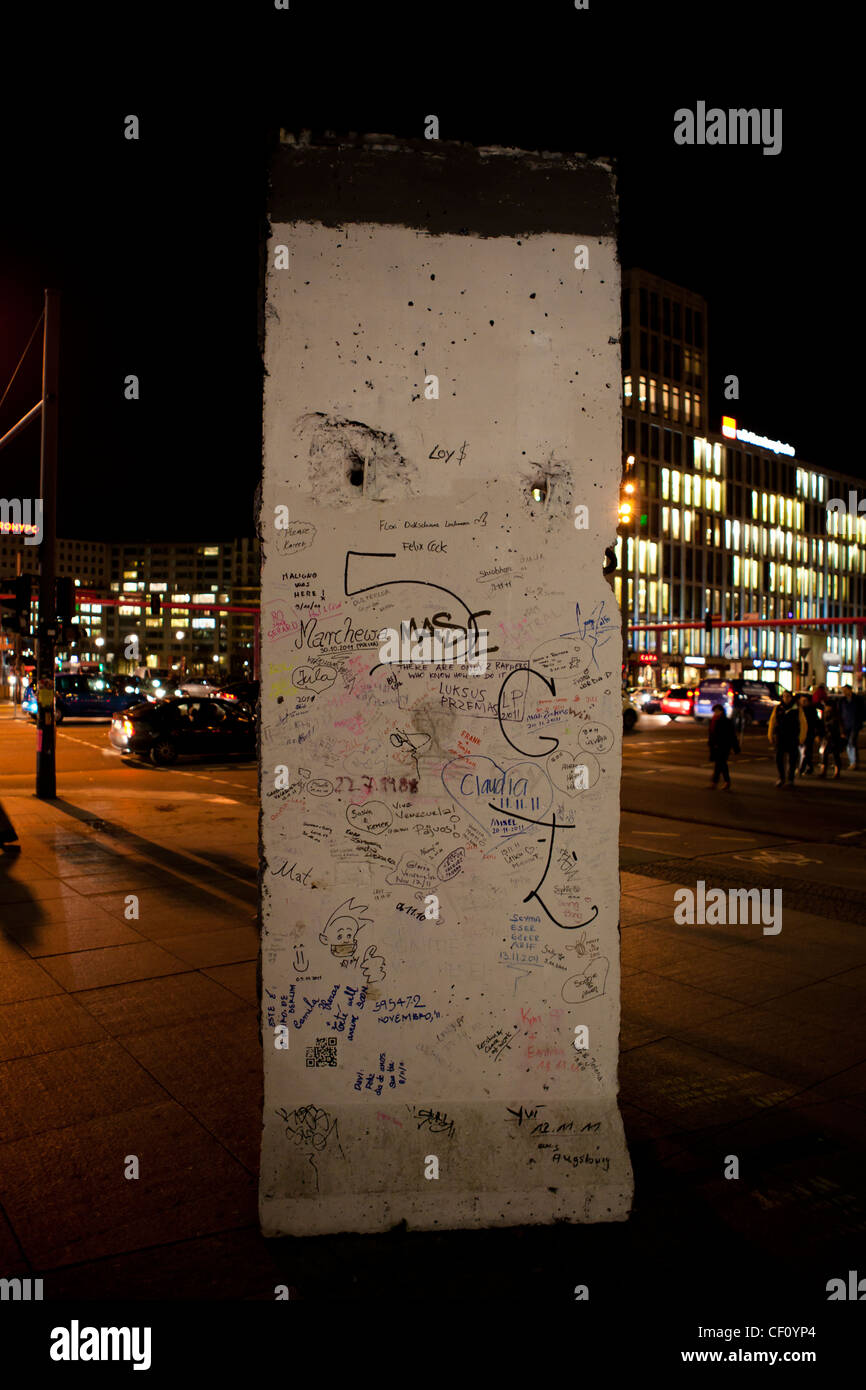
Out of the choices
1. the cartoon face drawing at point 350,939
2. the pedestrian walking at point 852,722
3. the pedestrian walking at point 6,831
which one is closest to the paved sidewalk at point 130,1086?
the cartoon face drawing at point 350,939

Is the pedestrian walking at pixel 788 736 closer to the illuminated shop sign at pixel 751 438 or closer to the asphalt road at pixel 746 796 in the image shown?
the asphalt road at pixel 746 796

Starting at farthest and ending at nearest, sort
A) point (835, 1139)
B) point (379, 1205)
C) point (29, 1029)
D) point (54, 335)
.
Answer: point (54, 335), point (29, 1029), point (835, 1139), point (379, 1205)

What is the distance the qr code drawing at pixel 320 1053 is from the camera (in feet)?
10.7

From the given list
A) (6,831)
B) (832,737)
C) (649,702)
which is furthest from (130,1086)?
(649,702)

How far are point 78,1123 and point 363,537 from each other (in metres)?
2.90

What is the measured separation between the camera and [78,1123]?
390cm

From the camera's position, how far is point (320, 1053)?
3.28 meters

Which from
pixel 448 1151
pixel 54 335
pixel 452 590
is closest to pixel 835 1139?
pixel 448 1151

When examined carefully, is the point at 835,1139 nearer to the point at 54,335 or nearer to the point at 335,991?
the point at 335,991

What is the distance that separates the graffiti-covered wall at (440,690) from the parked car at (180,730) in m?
17.6

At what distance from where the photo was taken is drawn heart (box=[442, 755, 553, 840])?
3.33 m

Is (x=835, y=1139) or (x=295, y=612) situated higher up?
(x=295, y=612)

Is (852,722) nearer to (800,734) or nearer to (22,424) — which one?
(800,734)

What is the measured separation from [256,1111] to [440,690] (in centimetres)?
224
